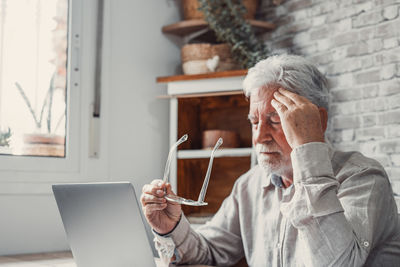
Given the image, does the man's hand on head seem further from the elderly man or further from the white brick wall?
the white brick wall

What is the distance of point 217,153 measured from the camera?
2.50m

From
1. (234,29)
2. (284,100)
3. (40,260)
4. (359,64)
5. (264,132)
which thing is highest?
(234,29)

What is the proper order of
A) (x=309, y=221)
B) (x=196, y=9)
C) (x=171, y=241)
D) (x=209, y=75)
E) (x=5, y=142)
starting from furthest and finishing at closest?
(x=196, y=9) < (x=209, y=75) < (x=5, y=142) < (x=171, y=241) < (x=309, y=221)

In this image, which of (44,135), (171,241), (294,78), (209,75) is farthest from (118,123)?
(294,78)

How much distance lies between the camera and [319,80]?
1590 mm

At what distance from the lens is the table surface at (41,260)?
171 centimetres

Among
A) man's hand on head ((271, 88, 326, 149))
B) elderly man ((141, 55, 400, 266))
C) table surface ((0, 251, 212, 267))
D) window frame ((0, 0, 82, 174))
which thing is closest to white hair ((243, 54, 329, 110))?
elderly man ((141, 55, 400, 266))

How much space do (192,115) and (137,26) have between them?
0.62 m

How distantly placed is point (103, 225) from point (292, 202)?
50 centimetres

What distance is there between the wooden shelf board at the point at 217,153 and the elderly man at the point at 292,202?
585 millimetres

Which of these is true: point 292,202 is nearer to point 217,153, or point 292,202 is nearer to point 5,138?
point 217,153

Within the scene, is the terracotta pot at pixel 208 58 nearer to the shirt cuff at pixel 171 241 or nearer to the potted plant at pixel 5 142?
the potted plant at pixel 5 142

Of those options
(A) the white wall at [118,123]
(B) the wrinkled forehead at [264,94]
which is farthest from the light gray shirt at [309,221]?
(A) the white wall at [118,123]

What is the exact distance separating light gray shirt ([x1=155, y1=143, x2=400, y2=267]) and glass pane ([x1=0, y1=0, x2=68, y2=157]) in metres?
1.00
